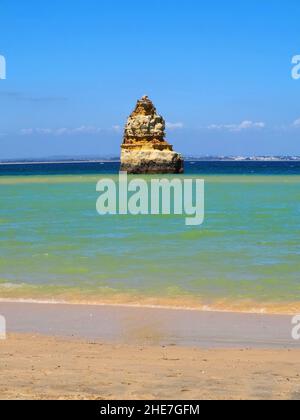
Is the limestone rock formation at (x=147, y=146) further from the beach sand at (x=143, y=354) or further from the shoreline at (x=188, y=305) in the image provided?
the beach sand at (x=143, y=354)

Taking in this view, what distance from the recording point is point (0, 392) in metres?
5.79

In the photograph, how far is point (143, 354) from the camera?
7527 millimetres

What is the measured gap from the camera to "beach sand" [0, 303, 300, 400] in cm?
603

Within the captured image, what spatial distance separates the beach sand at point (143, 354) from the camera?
603cm

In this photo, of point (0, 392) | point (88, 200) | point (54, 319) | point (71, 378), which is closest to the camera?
point (0, 392)

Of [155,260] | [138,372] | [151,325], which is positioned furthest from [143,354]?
[155,260]

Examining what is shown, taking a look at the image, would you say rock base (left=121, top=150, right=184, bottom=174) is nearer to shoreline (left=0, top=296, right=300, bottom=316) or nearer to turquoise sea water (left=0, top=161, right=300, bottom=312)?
turquoise sea water (left=0, top=161, right=300, bottom=312)

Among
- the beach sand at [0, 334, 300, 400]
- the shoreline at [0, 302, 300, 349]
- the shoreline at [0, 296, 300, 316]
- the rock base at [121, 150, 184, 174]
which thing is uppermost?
the rock base at [121, 150, 184, 174]

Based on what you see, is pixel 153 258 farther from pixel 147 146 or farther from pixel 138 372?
pixel 147 146

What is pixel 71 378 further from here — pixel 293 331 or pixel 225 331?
pixel 293 331

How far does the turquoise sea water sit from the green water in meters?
0.02

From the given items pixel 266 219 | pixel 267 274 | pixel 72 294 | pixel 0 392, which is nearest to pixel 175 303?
pixel 72 294

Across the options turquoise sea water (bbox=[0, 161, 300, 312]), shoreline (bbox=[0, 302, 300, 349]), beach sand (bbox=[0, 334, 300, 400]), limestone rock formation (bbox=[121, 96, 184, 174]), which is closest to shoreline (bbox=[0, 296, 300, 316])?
turquoise sea water (bbox=[0, 161, 300, 312])
